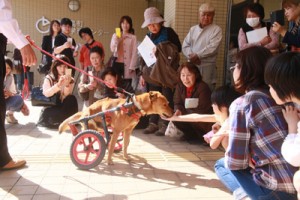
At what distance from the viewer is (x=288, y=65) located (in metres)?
1.82

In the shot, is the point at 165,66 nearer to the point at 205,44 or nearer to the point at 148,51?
the point at 148,51

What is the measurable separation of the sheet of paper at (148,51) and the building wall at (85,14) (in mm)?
6540

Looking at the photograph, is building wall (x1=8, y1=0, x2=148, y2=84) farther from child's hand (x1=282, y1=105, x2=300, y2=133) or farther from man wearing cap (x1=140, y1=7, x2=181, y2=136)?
child's hand (x1=282, y1=105, x2=300, y2=133)

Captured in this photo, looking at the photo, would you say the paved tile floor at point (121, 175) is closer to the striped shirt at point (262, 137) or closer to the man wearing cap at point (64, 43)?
the striped shirt at point (262, 137)

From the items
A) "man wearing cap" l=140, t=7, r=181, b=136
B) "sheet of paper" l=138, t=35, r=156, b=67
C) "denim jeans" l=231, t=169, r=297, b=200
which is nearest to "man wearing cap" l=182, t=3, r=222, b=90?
"man wearing cap" l=140, t=7, r=181, b=136

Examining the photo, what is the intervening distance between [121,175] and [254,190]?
1.83 m

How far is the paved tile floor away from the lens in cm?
310

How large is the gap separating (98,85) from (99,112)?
68.6 inches

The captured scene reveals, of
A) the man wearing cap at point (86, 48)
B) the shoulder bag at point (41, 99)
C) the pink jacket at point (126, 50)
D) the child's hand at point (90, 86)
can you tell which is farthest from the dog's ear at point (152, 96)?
the man wearing cap at point (86, 48)

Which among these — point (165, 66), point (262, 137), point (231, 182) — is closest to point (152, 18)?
point (165, 66)

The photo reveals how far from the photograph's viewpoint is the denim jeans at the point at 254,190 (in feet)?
6.86

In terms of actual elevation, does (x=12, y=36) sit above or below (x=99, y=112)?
above

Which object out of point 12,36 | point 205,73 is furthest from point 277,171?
point 205,73

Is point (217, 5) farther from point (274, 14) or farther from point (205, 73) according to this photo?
point (274, 14)
